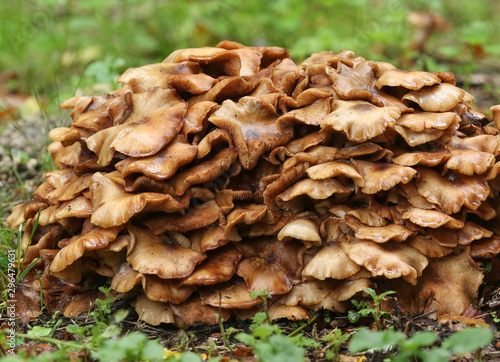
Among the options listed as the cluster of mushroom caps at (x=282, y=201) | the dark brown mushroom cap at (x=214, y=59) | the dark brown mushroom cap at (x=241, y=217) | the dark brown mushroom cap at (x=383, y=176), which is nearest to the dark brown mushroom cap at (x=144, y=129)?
the cluster of mushroom caps at (x=282, y=201)

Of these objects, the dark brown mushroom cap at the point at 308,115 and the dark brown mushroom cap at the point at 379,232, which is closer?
the dark brown mushroom cap at the point at 379,232

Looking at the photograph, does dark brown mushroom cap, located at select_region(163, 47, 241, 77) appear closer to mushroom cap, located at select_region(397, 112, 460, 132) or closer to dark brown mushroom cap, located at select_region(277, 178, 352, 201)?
dark brown mushroom cap, located at select_region(277, 178, 352, 201)

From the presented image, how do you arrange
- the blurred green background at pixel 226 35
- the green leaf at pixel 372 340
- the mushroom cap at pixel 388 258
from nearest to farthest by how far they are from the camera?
the green leaf at pixel 372 340
the mushroom cap at pixel 388 258
the blurred green background at pixel 226 35

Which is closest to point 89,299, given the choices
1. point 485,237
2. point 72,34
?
point 485,237

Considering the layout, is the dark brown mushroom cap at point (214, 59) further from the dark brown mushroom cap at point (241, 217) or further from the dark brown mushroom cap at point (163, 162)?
the dark brown mushroom cap at point (241, 217)

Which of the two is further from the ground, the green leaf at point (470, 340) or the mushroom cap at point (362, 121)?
the mushroom cap at point (362, 121)

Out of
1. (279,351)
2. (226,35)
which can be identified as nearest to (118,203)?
(279,351)
